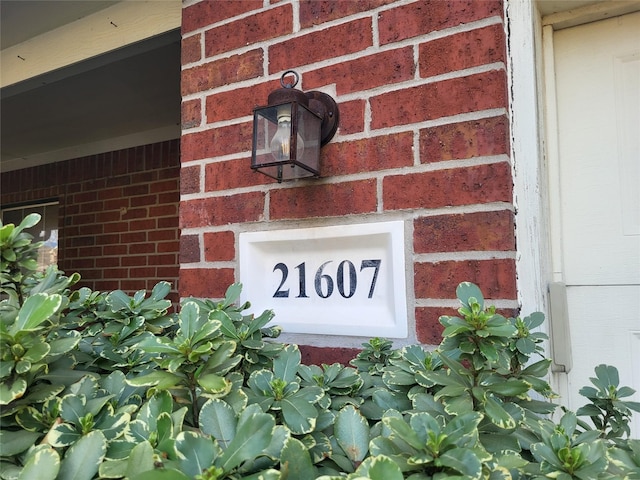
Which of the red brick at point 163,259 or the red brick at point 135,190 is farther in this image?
the red brick at point 135,190

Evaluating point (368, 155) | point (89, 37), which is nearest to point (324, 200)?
point (368, 155)

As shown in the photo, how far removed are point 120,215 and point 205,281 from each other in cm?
→ 257

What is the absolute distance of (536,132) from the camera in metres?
1.06

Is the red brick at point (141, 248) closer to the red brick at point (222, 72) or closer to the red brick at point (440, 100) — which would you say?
the red brick at point (222, 72)

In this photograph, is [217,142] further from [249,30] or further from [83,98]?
[83,98]

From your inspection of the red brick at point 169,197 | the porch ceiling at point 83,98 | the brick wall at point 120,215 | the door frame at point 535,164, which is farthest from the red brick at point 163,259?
the door frame at point 535,164

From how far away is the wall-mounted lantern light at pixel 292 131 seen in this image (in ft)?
3.54

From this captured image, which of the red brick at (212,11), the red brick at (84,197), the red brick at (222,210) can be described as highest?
the red brick at (212,11)

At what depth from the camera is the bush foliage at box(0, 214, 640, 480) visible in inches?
19.7

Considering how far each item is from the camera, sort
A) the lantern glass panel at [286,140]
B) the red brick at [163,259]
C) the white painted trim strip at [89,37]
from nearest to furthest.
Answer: the lantern glass panel at [286,140] → the white painted trim strip at [89,37] → the red brick at [163,259]

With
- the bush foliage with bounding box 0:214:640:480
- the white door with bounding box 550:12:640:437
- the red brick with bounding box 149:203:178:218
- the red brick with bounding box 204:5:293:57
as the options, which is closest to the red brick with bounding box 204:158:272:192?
the red brick with bounding box 204:5:293:57

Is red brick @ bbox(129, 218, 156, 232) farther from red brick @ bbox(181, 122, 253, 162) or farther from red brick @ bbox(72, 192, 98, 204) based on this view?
red brick @ bbox(181, 122, 253, 162)

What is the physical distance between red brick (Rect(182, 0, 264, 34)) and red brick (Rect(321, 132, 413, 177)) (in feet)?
1.67

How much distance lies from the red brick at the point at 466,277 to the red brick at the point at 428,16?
0.53 m
